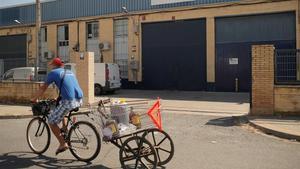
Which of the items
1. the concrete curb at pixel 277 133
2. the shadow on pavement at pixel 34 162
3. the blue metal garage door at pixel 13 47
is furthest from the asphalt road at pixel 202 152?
the blue metal garage door at pixel 13 47

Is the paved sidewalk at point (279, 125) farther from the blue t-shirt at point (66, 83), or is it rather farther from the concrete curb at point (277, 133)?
the blue t-shirt at point (66, 83)

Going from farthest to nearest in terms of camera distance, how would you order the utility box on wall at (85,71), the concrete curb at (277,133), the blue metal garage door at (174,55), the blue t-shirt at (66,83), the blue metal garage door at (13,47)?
the blue metal garage door at (13,47) → the blue metal garage door at (174,55) → the utility box on wall at (85,71) → the concrete curb at (277,133) → the blue t-shirt at (66,83)

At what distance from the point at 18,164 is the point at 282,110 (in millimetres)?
8912

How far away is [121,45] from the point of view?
1253 inches

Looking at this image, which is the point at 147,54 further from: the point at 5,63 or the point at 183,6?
the point at 5,63

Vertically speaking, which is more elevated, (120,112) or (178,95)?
(120,112)

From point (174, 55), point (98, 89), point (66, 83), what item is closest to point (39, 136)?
point (66, 83)

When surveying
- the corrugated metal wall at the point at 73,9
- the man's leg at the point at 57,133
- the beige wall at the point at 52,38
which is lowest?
the man's leg at the point at 57,133

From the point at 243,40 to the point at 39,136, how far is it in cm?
1983

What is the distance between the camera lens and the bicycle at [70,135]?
785 cm

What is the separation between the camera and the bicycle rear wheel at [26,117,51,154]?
8.61 metres

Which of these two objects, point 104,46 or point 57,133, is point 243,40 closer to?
point 104,46

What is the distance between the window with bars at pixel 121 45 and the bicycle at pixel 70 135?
22660 millimetres

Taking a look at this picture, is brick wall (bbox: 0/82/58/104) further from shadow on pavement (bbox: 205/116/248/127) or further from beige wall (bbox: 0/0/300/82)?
beige wall (bbox: 0/0/300/82)
